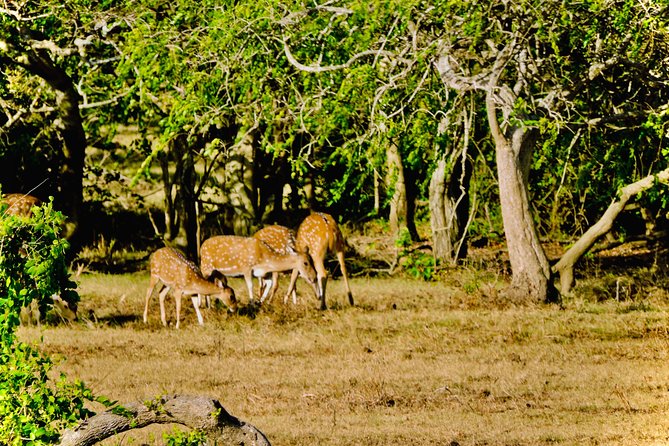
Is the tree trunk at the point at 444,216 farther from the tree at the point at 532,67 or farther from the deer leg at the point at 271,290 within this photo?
the deer leg at the point at 271,290

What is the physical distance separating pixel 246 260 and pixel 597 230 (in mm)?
4811

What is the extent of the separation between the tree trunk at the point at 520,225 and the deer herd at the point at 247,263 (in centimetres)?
228

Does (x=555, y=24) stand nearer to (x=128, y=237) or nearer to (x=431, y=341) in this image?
(x=431, y=341)

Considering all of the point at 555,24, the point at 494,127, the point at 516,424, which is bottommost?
the point at 516,424

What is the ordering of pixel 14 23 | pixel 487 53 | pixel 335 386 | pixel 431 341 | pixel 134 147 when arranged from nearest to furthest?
1. pixel 335 386
2. pixel 431 341
3. pixel 487 53
4. pixel 14 23
5. pixel 134 147

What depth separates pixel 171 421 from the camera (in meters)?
7.43

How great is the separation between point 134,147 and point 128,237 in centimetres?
229

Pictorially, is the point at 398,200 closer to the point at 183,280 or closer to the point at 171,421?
the point at 183,280

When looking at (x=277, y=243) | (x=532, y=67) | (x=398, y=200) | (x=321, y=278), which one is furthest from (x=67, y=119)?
(x=532, y=67)

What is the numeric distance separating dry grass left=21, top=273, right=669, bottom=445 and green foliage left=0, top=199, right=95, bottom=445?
2.93 feet

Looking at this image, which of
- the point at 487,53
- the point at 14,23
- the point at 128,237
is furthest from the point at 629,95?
the point at 128,237

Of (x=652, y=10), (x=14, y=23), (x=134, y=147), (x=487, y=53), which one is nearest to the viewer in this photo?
(x=652, y=10)

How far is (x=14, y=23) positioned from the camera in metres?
18.4

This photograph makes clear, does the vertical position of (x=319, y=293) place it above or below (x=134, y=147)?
below
